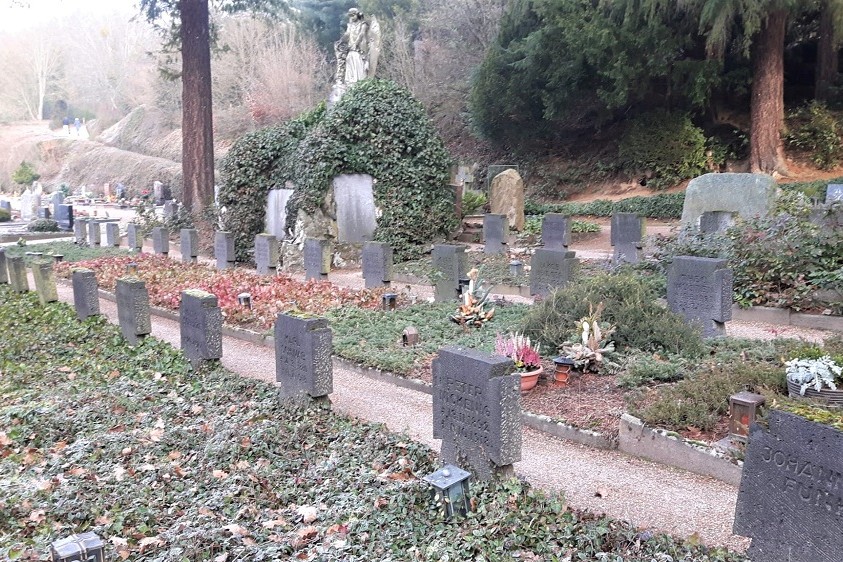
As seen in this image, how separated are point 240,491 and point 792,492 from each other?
3321 millimetres

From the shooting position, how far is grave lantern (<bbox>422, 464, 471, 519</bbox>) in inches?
170

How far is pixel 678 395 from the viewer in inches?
234

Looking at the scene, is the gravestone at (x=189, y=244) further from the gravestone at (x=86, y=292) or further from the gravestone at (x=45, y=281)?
the gravestone at (x=86, y=292)

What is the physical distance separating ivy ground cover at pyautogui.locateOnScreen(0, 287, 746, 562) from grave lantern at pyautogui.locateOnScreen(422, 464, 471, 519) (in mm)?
83

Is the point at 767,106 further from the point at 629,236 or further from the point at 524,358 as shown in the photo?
the point at 524,358

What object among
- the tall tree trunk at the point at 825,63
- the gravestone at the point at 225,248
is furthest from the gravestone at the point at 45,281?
the tall tree trunk at the point at 825,63

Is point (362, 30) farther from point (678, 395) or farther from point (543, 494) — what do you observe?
point (543, 494)

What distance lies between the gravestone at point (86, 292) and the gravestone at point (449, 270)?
520cm

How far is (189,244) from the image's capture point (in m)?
17.8

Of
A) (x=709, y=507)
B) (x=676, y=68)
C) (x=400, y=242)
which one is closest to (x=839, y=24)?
(x=676, y=68)

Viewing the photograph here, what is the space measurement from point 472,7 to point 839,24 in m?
17.8

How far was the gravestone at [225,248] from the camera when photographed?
16.4 meters

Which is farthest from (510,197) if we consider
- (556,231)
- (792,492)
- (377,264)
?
(792,492)

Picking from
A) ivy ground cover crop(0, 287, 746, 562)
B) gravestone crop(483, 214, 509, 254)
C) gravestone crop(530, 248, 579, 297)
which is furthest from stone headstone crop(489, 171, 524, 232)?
ivy ground cover crop(0, 287, 746, 562)
